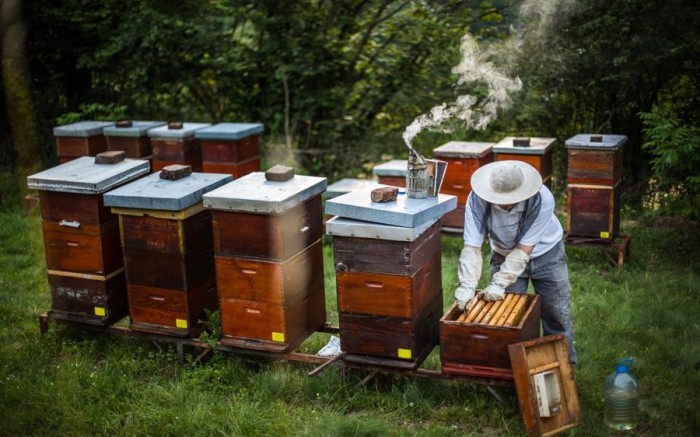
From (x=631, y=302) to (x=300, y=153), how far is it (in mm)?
5472

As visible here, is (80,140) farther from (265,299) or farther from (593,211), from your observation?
(593,211)

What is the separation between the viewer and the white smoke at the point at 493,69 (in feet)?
26.8

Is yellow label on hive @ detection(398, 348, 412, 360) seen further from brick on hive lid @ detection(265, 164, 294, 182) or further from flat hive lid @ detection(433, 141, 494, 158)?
flat hive lid @ detection(433, 141, 494, 158)

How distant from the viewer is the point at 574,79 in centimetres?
821

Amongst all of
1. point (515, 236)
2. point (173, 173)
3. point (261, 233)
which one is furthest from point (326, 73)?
point (515, 236)

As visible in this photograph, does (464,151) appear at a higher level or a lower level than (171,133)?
lower

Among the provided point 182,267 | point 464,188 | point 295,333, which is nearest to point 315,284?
point 295,333

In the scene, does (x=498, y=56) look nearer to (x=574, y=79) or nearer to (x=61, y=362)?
(x=574, y=79)

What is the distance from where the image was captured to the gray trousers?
13.7 ft

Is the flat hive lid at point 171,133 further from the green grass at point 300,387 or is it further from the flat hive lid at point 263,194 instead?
the flat hive lid at point 263,194

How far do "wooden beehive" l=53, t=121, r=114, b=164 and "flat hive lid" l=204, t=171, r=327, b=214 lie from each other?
12.2ft

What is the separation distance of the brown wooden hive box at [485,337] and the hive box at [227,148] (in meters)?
3.85

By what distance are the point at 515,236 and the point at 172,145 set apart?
168 inches

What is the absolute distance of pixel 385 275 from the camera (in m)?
3.94
